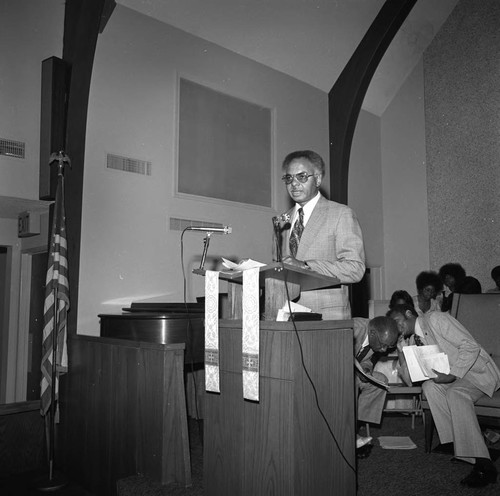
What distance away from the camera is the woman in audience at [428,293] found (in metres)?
6.41

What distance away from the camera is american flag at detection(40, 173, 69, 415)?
425cm

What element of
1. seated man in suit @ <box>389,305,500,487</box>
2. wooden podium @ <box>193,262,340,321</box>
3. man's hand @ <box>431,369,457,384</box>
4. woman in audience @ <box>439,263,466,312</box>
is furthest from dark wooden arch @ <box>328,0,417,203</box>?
wooden podium @ <box>193,262,340,321</box>

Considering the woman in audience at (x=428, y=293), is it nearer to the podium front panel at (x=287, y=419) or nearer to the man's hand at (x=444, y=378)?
the man's hand at (x=444, y=378)

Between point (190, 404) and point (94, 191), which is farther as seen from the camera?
point (190, 404)

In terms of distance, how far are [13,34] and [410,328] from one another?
4.40 m

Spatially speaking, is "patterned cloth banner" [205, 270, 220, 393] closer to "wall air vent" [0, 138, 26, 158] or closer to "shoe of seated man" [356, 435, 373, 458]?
"shoe of seated man" [356, 435, 373, 458]

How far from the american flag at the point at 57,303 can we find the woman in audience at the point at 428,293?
397 cm

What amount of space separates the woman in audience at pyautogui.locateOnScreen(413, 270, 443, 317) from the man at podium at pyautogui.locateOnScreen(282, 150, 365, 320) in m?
3.97

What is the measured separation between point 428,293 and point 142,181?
389 centimetres

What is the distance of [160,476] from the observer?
3223 mm

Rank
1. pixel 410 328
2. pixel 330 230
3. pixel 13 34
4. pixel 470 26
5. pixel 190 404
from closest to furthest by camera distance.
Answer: pixel 330 230 → pixel 410 328 → pixel 13 34 → pixel 190 404 → pixel 470 26

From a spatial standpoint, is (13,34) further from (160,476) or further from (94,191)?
(160,476)

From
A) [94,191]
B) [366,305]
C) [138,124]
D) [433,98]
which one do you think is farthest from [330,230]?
[433,98]

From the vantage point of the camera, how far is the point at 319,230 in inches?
99.5
